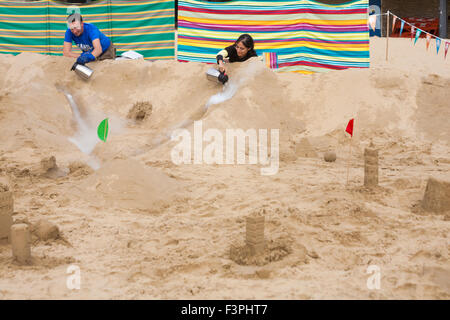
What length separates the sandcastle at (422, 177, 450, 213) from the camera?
10.6 ft

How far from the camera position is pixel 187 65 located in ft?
21.1

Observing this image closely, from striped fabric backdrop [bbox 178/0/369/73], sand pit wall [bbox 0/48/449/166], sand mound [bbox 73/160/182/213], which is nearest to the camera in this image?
sand mound [bbox 73/160/182/213]

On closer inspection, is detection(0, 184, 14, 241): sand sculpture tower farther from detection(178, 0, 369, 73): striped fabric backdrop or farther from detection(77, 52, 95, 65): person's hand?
detection(178, 0, 369, 73): striped fabric backdrop

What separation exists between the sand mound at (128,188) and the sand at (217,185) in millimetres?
14

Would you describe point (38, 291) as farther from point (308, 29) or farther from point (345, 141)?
point (308, 29)

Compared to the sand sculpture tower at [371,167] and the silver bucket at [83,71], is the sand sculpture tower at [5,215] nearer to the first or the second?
the sand sculpture tower at [371,167]

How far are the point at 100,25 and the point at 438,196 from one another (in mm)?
6686

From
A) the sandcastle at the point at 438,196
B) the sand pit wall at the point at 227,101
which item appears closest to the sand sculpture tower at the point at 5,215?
the sand pit wall at the point at 227,101

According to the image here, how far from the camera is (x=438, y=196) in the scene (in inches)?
127

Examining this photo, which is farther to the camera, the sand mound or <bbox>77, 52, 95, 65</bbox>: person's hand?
<bbox>77, 52, 95, 65</bbox>: person's hand

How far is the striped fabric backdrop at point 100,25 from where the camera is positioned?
805cm

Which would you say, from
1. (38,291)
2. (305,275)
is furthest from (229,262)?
(38,291)

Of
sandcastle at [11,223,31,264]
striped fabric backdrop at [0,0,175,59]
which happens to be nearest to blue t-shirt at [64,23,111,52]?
striped fabric backdrop at [0,0,175,59]

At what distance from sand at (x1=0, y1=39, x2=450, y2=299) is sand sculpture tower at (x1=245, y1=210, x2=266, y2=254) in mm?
→ 92
